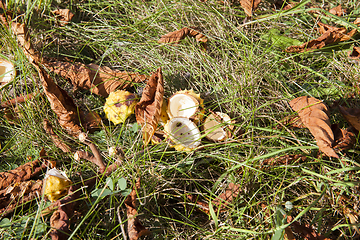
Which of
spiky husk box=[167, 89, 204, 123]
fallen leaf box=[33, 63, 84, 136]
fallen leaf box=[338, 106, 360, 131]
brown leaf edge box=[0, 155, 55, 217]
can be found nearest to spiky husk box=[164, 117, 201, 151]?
spiky husk box=[167, 89, 204, 123]

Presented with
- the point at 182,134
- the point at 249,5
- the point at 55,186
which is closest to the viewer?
the point at 55,186

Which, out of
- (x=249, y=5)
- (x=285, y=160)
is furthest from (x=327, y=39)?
(x=285, y=160)

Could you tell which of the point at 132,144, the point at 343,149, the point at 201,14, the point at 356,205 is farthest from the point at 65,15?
the point at 356,205

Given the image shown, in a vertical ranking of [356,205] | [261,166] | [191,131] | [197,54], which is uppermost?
[197,54]

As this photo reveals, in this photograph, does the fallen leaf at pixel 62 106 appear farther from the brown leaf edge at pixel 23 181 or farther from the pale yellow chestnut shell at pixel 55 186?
the pale yellow chestnut shell at pixel 55 186

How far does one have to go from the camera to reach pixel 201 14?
247 cm

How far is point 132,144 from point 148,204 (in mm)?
469

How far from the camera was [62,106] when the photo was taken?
1.94 metres

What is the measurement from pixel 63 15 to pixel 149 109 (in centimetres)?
149

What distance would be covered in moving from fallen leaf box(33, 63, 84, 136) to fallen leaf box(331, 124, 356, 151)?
1.94 metres

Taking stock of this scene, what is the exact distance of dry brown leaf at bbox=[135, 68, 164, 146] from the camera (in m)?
1.85

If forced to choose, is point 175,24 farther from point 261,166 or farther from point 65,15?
point 261,166

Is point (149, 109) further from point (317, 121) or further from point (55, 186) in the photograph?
point (317, 121)

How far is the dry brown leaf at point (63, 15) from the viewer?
2.48 metres
